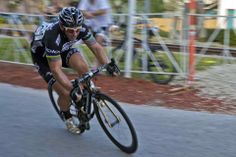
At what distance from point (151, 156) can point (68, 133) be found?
1334 mm

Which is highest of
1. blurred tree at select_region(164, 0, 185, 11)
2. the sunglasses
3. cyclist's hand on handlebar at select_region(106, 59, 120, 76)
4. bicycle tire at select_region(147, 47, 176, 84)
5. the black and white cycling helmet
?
the black and white cycling helmet

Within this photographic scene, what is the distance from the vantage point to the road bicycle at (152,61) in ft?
29.9

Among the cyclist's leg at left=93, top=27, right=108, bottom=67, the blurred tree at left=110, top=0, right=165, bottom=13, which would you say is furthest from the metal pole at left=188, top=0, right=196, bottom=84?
the blurred tree at left=110, top=0, right=165, bottom=13

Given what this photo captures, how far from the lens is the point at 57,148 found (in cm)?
539

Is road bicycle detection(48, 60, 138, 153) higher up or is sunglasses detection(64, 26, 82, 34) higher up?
sunglasses detection(64, 26, 82, 34)

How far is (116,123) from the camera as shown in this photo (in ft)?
17.1

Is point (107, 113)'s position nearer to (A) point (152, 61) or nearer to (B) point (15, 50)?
(A) point (152, 61)

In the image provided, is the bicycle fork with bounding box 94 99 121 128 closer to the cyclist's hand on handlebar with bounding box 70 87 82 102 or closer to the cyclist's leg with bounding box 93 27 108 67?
the cyclist's hand on handlebar with bounding box 70 87 82 102

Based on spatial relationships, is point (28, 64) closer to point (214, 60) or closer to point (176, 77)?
point (176, 77)

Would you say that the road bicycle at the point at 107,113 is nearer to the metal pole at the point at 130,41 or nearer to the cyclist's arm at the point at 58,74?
the cyclist's arm at the point at 58,74

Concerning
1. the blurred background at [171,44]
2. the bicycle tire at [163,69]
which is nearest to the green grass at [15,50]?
the blurred background at [171,44]

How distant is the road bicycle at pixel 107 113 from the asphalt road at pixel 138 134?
0.15m

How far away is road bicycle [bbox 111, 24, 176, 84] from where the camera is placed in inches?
359

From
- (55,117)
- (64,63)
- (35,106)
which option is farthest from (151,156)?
(35,106)
